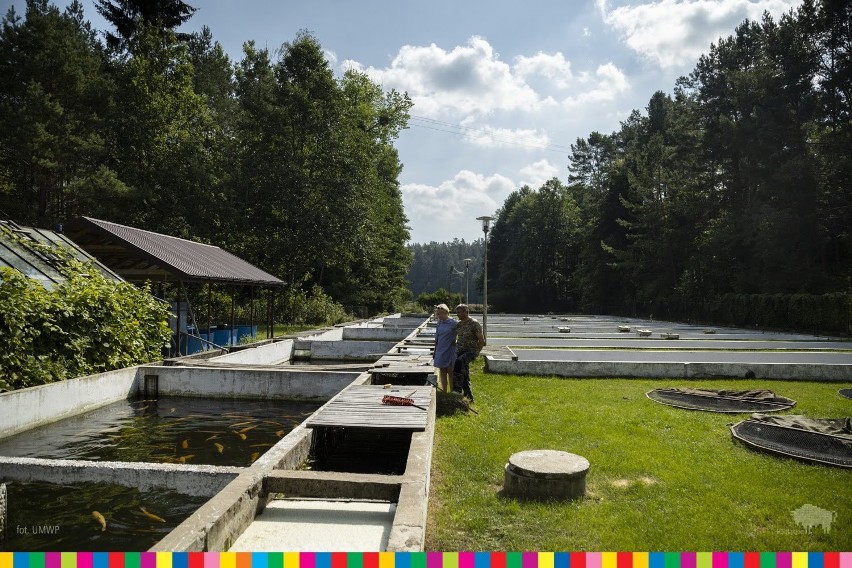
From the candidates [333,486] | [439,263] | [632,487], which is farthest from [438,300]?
[439,263]

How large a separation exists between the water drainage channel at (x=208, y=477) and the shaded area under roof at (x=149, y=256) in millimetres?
3695

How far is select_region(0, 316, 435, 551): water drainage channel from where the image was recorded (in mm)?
4191

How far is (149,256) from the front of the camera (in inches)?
522

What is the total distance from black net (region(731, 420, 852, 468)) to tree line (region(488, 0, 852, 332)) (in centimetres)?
2267

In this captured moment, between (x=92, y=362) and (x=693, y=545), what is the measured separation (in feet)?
33.9

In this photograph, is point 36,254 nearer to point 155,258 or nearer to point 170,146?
point 155,258

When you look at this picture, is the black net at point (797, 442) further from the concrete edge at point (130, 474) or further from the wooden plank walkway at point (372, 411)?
the concrete edge at point (130, 474)

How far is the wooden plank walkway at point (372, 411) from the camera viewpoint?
665cm

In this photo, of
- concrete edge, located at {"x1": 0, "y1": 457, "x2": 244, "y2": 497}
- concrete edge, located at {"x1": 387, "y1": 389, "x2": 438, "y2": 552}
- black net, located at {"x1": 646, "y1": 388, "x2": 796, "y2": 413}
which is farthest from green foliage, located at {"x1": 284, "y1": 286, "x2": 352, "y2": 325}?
concrete edge, located at {"x1": 387, "y1": 389, "x2": 438, "y2": 552}

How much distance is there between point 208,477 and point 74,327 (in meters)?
6.53

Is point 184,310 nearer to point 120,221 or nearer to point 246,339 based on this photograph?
point 246,339

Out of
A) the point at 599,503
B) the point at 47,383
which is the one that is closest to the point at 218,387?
the point at 47,383

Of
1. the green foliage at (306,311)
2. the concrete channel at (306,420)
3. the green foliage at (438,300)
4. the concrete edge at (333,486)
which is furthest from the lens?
the green foliage at (438,300)

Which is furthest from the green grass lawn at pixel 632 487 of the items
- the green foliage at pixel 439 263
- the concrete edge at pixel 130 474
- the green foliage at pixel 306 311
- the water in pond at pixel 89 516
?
the green foliage at pixel 439 263
